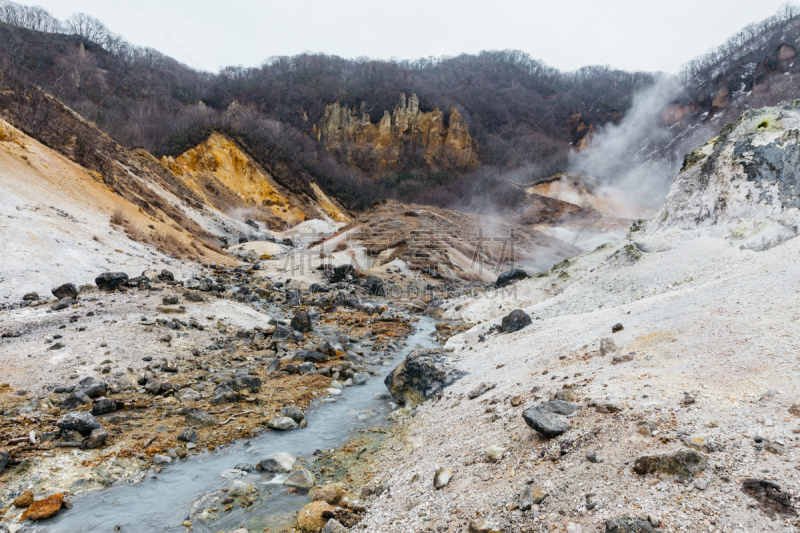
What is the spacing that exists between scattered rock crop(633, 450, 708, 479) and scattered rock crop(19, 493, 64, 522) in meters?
4.97

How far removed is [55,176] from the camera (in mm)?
17906

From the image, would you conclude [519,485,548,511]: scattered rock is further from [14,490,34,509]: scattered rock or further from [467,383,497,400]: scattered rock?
[14,490,34,509]: scattered rock

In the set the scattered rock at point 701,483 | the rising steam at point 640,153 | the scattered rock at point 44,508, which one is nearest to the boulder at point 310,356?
the scattered rock at point 44,508

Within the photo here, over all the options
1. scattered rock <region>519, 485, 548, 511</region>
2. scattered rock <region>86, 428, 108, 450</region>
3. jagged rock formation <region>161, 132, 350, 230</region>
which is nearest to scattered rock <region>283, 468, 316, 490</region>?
scattered rock <region>86, 428, 108, 450</region>

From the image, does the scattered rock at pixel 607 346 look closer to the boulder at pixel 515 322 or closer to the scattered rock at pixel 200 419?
the boulder at pixel 515 322

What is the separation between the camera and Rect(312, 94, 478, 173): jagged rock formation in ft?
258

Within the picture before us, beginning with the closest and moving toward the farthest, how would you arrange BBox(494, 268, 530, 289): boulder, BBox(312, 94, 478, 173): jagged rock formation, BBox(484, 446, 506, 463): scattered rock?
BBox(484, 446, 506, 463): scattered rock < BBox(494, 268, 530, 289): boulder < BBox(312, 94, 478, 173): jagged rock formation

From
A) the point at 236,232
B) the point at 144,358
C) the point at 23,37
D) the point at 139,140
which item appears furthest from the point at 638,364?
the point at 23,37

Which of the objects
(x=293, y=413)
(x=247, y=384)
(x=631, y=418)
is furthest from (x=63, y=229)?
(x=631, y=418)

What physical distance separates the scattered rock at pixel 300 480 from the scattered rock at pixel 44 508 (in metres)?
2.05

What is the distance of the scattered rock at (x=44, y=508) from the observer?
12.1 feet

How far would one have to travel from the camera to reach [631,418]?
3297 mm

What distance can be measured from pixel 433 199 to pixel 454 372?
66253 mm

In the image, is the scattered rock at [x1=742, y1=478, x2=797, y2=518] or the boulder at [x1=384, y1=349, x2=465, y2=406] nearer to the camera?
the scattered rock at [x1=742, y1=478, x2=797, y2=518]
